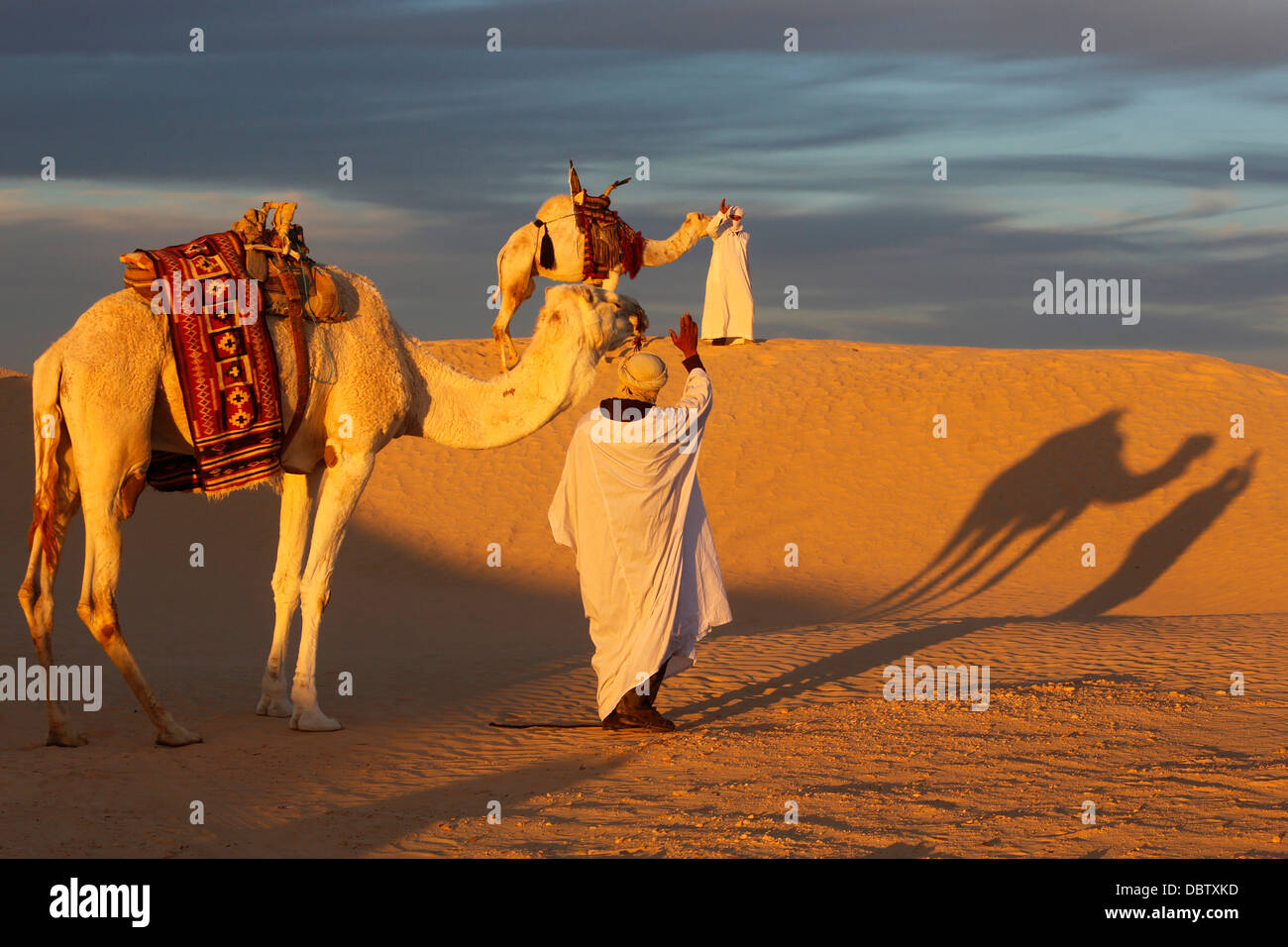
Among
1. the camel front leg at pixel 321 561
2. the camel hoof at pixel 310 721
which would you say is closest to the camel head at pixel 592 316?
the camel front leg at pixel 321 561

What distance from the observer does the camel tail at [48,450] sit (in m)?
7.77

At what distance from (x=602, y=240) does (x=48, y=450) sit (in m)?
4.21

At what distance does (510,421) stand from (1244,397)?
2092 cm

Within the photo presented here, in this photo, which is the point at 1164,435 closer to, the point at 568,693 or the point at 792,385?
the point at 792,385

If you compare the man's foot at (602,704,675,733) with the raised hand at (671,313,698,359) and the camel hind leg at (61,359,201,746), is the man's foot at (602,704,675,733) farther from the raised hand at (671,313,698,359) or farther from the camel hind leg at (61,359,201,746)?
the camel hind leg at (61,359,201,746)

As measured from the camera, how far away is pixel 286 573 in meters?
9.03

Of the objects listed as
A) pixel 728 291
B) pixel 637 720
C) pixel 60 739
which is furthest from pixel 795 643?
pixel 728 291

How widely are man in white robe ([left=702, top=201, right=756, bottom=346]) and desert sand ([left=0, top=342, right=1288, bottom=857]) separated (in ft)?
2.19

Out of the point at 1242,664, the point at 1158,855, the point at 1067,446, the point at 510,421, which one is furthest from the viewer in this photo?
the point at 1067,446

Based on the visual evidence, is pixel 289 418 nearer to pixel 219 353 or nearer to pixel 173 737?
pixel 219 353

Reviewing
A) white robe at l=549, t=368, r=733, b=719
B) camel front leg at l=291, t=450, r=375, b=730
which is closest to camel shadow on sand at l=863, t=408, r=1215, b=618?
white robe at l=549, t=368, r=733, b=719

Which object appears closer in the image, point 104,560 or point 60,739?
point 104,560

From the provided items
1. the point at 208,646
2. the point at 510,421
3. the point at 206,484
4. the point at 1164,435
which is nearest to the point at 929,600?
the point at 1164,435

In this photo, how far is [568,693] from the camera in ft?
36.2
